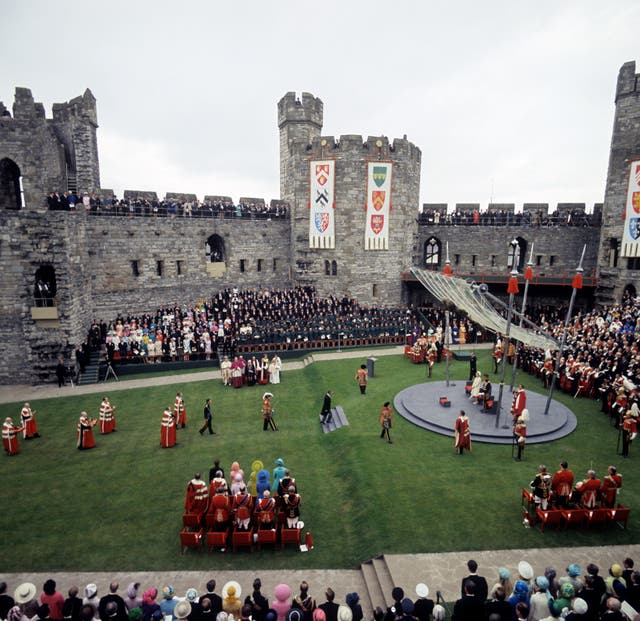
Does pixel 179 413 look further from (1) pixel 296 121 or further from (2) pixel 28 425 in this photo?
(1) pixel 296 121

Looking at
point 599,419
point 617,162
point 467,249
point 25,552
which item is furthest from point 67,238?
point 617,162

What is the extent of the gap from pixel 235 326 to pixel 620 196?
24.6 m

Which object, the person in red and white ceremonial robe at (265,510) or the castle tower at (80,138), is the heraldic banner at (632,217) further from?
the castle tower at (80,138)

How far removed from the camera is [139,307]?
88.6 ft

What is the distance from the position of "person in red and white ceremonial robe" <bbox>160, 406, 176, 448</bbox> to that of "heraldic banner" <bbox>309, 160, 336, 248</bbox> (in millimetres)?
18705

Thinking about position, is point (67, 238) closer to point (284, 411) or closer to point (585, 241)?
point (284, 411)

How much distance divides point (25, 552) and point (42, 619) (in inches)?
156

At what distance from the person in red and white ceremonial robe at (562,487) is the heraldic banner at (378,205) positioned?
22.2m

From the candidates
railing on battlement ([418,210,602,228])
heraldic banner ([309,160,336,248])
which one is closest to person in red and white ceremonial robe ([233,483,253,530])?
heraldic banner ([309,160,336,248])

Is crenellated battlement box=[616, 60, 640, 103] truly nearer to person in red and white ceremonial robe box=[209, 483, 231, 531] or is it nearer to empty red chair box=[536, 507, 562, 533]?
empty red chair box=[536, 507, 562, 533]

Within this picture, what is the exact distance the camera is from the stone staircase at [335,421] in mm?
15013

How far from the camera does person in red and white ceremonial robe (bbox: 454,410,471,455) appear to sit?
1219 centimetres

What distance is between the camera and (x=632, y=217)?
82.3 feet

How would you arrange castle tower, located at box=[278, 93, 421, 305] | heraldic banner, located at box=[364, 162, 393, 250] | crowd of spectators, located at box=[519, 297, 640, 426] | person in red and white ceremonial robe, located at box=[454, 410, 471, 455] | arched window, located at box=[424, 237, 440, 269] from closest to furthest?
person in red and white ceremonial robe, located at box=[454, 410, 471, 455]
crowd of spectators, located at box=[519, 297, 640, 426]
castle tower, located at box=[278, 93, 421, 305]
heraldic banner, located at box=[364, 162, 393, 250]
arched window, located at box=[424, 237, 440, 269]
